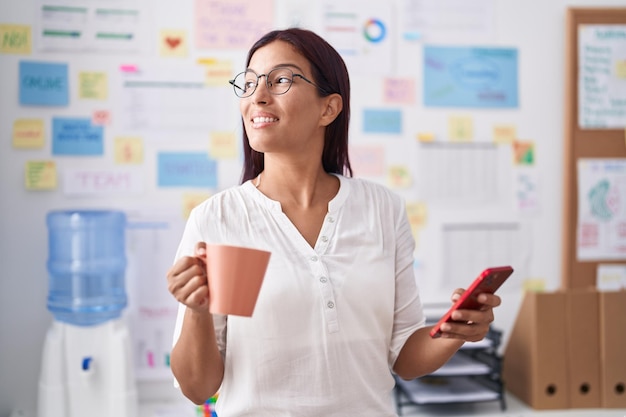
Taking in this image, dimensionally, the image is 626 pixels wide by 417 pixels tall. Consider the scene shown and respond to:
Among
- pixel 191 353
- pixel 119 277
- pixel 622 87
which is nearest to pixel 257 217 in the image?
pixel 191 353

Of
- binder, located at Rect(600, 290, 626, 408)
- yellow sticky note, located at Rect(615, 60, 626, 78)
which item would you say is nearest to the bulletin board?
yellow sticky note, located at Rect(615, 60, 626, 78)

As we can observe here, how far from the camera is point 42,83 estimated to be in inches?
82.7

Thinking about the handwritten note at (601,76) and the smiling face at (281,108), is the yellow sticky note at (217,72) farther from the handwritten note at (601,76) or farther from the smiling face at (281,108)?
the handwritten note at (601,76)

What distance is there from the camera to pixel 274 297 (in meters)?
1.07

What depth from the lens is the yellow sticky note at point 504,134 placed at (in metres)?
2.34

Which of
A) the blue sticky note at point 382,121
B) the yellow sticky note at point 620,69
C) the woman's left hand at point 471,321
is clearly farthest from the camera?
the yellow sticky note at point 620,69

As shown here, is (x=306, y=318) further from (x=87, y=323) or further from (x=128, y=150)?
(x=128, y=150)

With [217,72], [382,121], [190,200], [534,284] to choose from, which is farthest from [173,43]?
[534,284]

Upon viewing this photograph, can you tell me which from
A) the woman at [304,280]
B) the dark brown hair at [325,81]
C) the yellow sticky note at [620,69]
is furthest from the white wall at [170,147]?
the woman at [304,280]

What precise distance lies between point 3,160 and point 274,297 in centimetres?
142

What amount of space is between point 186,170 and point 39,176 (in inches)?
18.6

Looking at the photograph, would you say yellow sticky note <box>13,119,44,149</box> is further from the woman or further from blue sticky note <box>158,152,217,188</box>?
the woman

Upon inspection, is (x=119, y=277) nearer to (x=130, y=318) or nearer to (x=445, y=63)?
(x=130, y=318)

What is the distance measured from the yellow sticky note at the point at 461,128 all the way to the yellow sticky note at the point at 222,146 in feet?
2.56
